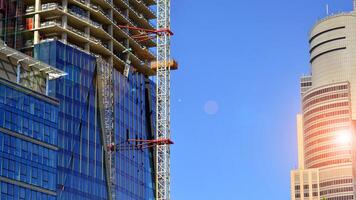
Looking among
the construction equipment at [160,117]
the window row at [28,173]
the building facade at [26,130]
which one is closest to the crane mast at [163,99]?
the construction equipment at [160,117]

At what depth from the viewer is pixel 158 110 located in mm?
175250

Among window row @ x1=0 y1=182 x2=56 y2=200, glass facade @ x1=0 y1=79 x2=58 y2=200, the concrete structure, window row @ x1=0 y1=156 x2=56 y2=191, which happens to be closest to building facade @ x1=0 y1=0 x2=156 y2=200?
the concrete structure

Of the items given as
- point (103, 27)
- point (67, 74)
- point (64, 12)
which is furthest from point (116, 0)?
point (67, 74)

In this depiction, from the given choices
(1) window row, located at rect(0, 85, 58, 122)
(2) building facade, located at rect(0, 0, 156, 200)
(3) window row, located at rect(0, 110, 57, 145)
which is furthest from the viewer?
(2) building facade, located at rect(0, 0, 156, 200)

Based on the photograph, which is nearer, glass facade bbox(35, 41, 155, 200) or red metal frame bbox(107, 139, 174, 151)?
glass facade bbox(35, 41, 155, 200)

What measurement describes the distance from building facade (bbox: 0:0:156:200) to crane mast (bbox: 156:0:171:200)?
8840 millimetres

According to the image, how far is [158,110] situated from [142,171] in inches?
737

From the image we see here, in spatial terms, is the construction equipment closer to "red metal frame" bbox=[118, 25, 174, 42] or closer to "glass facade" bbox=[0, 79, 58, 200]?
"red metal frame" bbox=[118, 25, 174, 42]

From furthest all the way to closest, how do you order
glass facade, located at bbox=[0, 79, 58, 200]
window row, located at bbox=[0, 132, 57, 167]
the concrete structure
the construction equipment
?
the concrete structure → the construction equipment → glass facade, located at bbox=[0, 79, 58, 200] → window row, located at bbox=[0, 132, 57, 167]

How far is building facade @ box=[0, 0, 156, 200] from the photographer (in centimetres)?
15812

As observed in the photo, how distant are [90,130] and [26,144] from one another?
3687 cm

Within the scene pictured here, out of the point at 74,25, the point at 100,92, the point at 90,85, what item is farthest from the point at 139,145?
the point at 74,25

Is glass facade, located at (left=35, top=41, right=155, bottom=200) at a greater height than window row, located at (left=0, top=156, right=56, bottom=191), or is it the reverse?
glass facade, located at (left=35, top=41, right=155, bottom=200)

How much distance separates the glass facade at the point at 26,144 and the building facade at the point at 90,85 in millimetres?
9035
